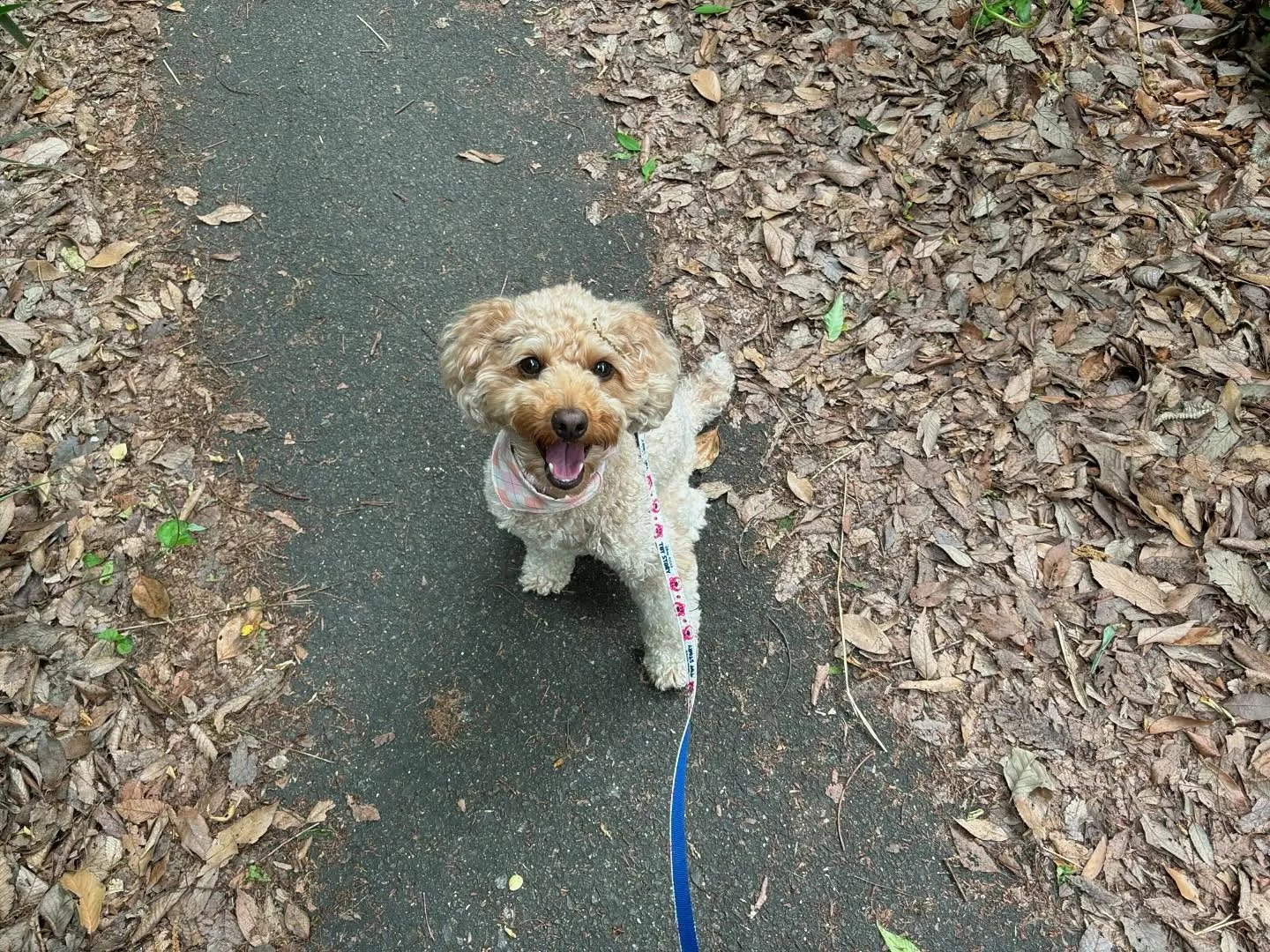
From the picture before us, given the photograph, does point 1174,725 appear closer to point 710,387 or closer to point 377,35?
point 710,387

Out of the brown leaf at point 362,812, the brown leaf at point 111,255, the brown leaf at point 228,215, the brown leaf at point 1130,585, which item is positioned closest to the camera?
the brown leaf at point 362,812

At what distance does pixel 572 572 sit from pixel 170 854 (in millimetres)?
2108

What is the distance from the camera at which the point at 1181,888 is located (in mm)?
3037

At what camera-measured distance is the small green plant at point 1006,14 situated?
5.05 m

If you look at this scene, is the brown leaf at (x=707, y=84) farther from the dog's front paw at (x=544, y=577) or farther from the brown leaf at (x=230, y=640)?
the brown leaf at (x=230, y=640)

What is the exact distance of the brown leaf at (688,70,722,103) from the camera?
5.42m

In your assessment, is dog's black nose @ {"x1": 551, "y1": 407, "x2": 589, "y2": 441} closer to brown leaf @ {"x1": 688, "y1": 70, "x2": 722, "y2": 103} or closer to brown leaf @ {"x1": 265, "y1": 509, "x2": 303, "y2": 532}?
brown leaf @ {"x1": 265, "y1": 509, "x2": 303, "y2": 532}

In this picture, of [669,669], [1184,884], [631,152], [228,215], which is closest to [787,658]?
[669,669]

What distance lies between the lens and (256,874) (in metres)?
3.09

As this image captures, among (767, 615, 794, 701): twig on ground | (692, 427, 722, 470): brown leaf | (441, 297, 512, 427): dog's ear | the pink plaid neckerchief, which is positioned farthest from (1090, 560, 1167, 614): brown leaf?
(441, 297, 512, 427): dog's ear

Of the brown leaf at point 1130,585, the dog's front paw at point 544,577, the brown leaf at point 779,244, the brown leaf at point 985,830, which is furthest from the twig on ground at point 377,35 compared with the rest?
the brown leaf at point 985,830

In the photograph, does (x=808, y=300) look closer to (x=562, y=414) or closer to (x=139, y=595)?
(x=562, y=414)

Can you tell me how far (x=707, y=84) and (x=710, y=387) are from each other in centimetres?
280

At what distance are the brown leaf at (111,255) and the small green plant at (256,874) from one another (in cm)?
378
